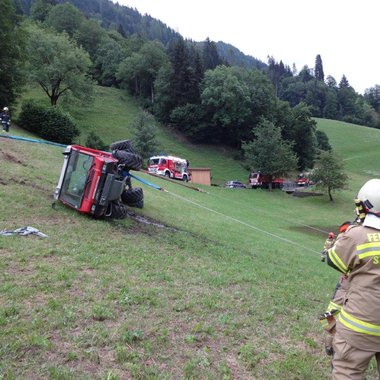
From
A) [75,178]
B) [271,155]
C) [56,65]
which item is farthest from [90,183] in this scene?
[271,155]

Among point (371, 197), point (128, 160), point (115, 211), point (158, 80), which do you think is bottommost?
point (115, 211)

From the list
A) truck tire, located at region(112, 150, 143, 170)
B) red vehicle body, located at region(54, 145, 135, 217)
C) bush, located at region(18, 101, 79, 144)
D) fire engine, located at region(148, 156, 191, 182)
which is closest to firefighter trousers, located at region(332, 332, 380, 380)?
red vehicle body, located at region(54, 145, 135, 217)

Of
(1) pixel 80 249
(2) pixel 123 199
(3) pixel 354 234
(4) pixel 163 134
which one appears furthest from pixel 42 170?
(4) pixel 163 134

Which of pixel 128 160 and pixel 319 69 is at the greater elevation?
pixel 319 69

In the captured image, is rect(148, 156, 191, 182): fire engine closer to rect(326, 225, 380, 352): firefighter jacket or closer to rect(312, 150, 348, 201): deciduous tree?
rect(312, 150, 348, 201): deciduous tree

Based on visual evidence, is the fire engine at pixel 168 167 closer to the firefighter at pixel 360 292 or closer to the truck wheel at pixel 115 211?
the truck wheel at pixel 115 211

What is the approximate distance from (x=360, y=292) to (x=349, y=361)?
61 centimetres

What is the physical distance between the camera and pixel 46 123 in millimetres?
35906

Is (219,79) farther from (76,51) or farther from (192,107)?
(76,51)

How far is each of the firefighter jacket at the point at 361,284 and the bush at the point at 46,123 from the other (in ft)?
116

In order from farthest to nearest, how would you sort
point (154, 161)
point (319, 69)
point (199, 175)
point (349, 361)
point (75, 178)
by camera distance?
point (319, 69) → point (199, 175) → point (154, 161) → point (75, 178) → point (349, 361)

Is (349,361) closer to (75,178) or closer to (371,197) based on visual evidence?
(371,197)

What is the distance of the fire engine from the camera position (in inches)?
1617

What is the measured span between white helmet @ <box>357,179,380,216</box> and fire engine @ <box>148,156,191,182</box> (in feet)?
122
